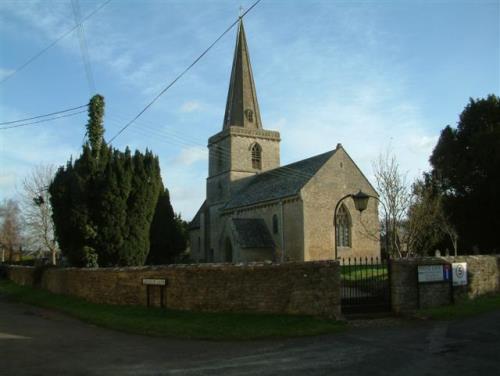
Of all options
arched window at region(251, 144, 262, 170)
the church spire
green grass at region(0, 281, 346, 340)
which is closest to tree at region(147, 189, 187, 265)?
arched window at region(251, 144, 262, 170)

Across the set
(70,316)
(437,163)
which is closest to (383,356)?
(70,316)

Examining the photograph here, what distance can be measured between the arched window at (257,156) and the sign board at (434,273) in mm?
31197

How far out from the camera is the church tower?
44875 millimetres

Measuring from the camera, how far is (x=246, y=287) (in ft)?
46.6

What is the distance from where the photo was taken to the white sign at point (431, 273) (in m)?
15.1

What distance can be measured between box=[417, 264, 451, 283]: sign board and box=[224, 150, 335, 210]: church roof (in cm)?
1810

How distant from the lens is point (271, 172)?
4291 centimetres

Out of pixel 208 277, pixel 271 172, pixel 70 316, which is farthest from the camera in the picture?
pixel 271 172

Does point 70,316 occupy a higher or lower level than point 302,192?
lower

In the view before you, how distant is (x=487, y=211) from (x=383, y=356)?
25.8m

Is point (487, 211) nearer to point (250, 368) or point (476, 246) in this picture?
point (476, 246)

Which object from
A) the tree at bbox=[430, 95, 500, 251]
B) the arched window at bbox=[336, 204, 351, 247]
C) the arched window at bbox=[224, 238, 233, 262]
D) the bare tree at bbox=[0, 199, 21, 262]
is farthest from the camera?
the bare tree at bbox=[0, 199, 21, 262]

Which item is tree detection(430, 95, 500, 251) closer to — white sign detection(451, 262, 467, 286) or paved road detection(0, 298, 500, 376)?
white sign detection(451, 262, 467, 286)

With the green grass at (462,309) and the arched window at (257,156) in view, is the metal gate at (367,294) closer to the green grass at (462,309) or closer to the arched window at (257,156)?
→ the green grass at (462,309)
